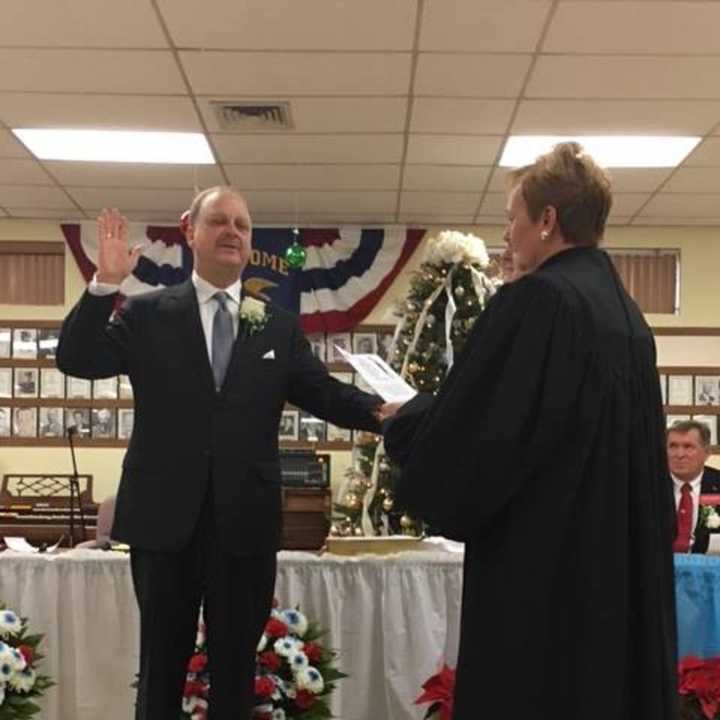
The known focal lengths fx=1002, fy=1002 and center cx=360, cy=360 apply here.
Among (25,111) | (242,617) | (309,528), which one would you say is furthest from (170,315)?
(25,111)

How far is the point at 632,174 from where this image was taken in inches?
251

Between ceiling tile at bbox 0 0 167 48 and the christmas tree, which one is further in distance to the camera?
the christmas tree

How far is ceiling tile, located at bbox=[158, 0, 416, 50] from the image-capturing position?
395 centimetres

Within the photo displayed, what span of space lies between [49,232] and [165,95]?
3378 mm

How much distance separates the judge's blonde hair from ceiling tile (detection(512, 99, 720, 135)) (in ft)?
11.4

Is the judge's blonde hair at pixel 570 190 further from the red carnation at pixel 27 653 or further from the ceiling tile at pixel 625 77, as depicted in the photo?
the ceiling tile at pixel 625 77

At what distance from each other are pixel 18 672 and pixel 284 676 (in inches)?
30.0

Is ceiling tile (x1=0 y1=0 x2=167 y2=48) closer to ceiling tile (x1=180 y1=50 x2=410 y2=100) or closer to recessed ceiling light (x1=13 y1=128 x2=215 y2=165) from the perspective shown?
ceiling tile (x1=180 y1=50 x2=410 y2=100)

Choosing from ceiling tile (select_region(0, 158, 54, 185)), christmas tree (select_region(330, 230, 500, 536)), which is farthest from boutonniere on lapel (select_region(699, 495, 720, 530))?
ceiling tile (select_region(0, 158, 54, 185))

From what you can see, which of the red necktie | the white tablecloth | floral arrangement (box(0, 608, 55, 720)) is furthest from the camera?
the red necktie

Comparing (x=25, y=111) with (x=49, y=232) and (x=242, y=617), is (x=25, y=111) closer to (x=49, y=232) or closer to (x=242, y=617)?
(x=49, y=232)

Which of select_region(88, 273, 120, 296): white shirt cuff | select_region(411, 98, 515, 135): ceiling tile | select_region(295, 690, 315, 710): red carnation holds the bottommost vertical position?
select_region(295, 690, 315, 710): red carnation

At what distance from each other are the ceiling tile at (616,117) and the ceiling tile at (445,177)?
833 millimetres

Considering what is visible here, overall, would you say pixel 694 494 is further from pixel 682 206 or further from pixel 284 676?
pixel 682 206
